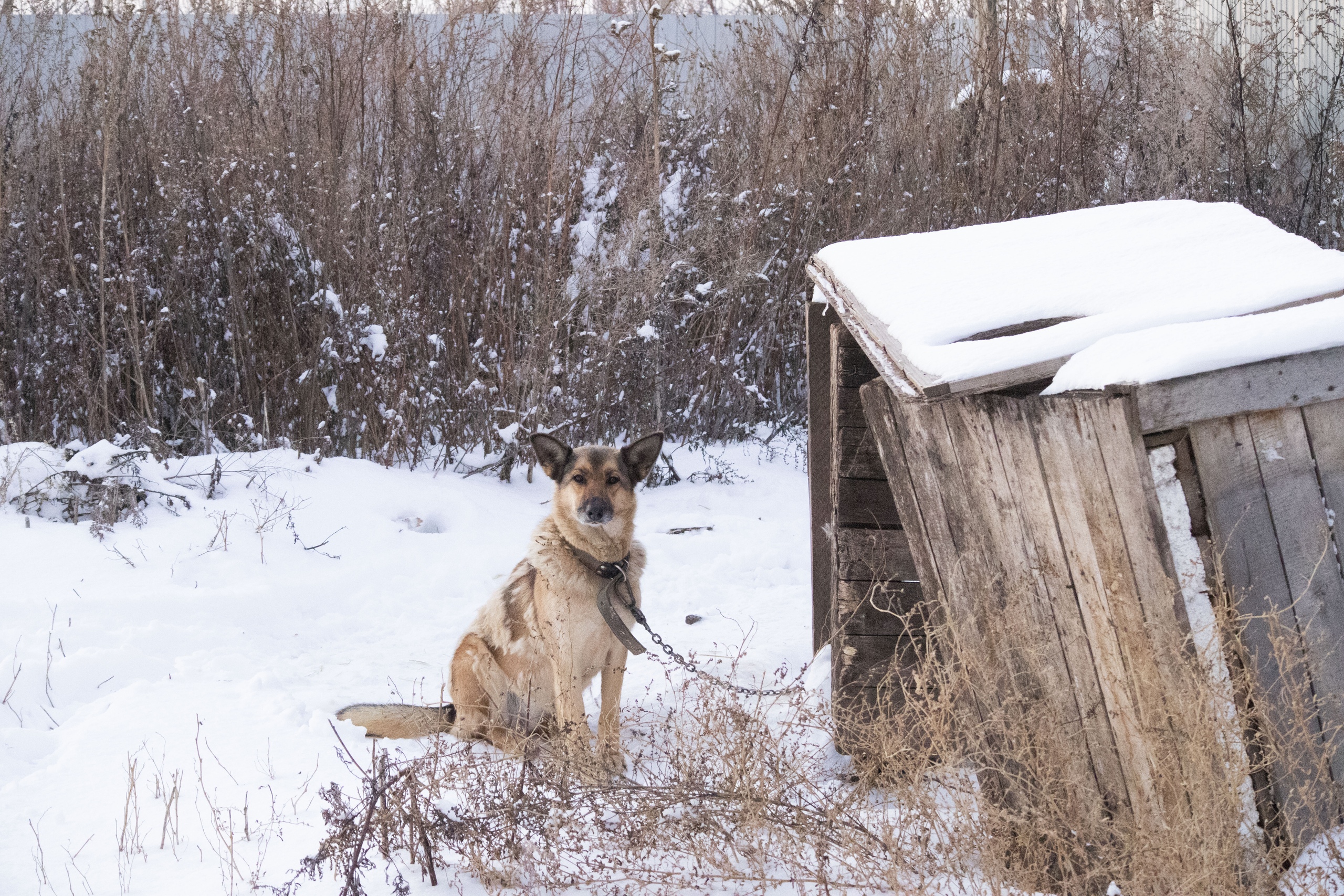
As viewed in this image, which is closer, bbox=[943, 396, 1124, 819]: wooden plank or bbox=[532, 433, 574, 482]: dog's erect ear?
bbox=[943, 396, 1124, 819]: wooden plank

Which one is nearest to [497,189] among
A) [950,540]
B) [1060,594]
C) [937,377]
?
[950,540]

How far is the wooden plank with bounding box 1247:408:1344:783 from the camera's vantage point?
220 cm

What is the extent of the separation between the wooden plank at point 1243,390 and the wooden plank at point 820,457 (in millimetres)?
2233

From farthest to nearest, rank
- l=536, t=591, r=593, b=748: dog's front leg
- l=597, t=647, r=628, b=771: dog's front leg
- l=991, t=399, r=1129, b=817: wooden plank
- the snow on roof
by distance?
l=536, t=591, r=593, b=748: dog's front leg, l=597, t=647, r=628, b=771: dog's front leg, l=991, t=399, r=1129, b=817: wooden plank, the snow on roof

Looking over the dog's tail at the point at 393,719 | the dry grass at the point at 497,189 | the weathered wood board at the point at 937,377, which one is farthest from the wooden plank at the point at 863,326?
the dry grass at the point at 497,189

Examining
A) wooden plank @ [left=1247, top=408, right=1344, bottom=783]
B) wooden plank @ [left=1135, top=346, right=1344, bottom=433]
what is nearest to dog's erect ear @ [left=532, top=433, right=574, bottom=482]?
wooden plank @ [left=1135, top=346, right=1344, bottom=433]

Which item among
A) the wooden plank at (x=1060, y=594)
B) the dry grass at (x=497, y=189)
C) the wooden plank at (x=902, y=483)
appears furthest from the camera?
the dry grass at (x=497, y=189)

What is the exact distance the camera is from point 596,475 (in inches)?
166

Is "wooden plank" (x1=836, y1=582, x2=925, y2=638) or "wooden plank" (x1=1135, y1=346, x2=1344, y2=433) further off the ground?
"wooden plank" (x1=1135, y1=346, x2=1344, y2=433)

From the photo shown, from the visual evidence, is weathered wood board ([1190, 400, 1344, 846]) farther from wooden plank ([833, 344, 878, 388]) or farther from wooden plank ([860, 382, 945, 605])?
wooden plank ([833, 344, 878, 388])

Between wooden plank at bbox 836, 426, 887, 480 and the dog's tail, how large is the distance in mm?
1800

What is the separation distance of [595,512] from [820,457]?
1.03m

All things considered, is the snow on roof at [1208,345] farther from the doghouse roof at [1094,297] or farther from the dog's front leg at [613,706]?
the dog's front leg at [613,706]

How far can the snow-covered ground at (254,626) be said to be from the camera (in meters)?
3.06
